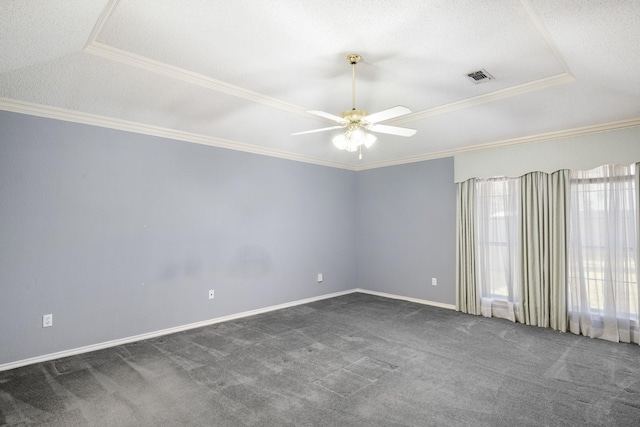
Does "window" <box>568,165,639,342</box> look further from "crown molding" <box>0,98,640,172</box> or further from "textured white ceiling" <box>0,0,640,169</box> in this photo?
"textured white ceiling" <box>0,0,640,169</box>

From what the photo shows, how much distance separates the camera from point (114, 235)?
377 cm

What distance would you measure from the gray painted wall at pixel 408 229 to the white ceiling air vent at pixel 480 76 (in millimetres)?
2392

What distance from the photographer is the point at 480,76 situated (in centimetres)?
299

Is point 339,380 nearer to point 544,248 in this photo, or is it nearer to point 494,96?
point 494,96

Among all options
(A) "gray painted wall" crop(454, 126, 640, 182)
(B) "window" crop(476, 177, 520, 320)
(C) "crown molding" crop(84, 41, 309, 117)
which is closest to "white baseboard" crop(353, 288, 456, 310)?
(B) "window" crop(476, 177, 520, 320)

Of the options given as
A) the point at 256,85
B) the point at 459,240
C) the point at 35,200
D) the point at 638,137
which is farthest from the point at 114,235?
the point at 638,137

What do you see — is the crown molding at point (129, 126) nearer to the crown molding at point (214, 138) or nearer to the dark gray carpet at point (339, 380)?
the crown molding at point (214, 138)

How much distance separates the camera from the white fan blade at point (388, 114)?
2.42 m

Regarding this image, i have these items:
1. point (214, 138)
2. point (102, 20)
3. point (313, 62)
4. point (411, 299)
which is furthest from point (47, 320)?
point (411, 299)

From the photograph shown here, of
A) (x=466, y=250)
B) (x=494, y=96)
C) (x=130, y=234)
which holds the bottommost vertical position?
(x=466, y=250)

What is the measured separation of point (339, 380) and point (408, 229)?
3.51 meters

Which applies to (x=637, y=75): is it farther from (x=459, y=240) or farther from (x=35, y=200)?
(x=35, y=200)

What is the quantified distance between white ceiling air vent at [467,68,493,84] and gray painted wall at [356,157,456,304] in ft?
7.85

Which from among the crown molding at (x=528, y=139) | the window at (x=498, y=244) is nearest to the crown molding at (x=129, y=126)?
the crown molding at (x=528, y=139)
